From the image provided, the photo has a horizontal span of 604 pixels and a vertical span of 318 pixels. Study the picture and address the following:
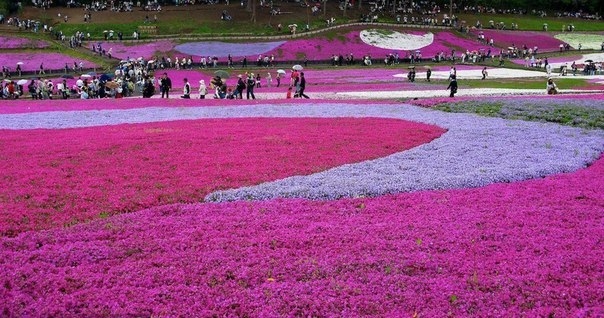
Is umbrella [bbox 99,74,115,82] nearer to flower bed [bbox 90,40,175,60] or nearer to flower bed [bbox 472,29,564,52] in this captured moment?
flower bed [bbox 90,40,175,60]

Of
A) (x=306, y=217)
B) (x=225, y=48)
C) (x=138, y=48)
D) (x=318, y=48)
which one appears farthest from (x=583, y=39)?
(x=306, y=217)

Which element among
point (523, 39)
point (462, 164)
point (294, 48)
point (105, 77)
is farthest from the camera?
point (523, 39)

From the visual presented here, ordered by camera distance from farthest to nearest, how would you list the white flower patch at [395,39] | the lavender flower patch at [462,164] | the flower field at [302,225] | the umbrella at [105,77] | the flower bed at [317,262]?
1. the white flower patch at [395,39]
2. the umbrella at [105,77]
3. the lavender flower patch at [462,164]
4. the flower field at [302,225]
5. the flower bed at [317,262]

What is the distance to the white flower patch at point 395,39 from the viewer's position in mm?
72919

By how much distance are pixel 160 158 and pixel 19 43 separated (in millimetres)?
56155

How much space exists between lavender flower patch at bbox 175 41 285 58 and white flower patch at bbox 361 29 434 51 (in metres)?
11.7

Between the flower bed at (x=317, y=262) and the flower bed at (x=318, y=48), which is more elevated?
the flower bed at (x=318, y=48)

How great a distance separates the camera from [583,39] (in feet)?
278

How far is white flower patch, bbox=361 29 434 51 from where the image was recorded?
72.9 meters

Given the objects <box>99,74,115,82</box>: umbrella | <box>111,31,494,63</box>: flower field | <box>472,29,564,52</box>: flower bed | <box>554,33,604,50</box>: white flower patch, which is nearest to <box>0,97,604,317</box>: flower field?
<box>99,74,115,82</box>: umbrella

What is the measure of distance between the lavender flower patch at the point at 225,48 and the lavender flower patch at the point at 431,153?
37.8 meters

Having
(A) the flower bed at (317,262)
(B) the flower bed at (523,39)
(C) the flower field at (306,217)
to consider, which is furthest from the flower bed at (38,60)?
(B) the flower bed at (523,39)

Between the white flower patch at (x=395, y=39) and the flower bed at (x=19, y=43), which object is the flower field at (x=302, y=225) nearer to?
the flower bed at (x=19, y=43)

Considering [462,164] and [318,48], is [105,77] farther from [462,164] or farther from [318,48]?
[462,164]
